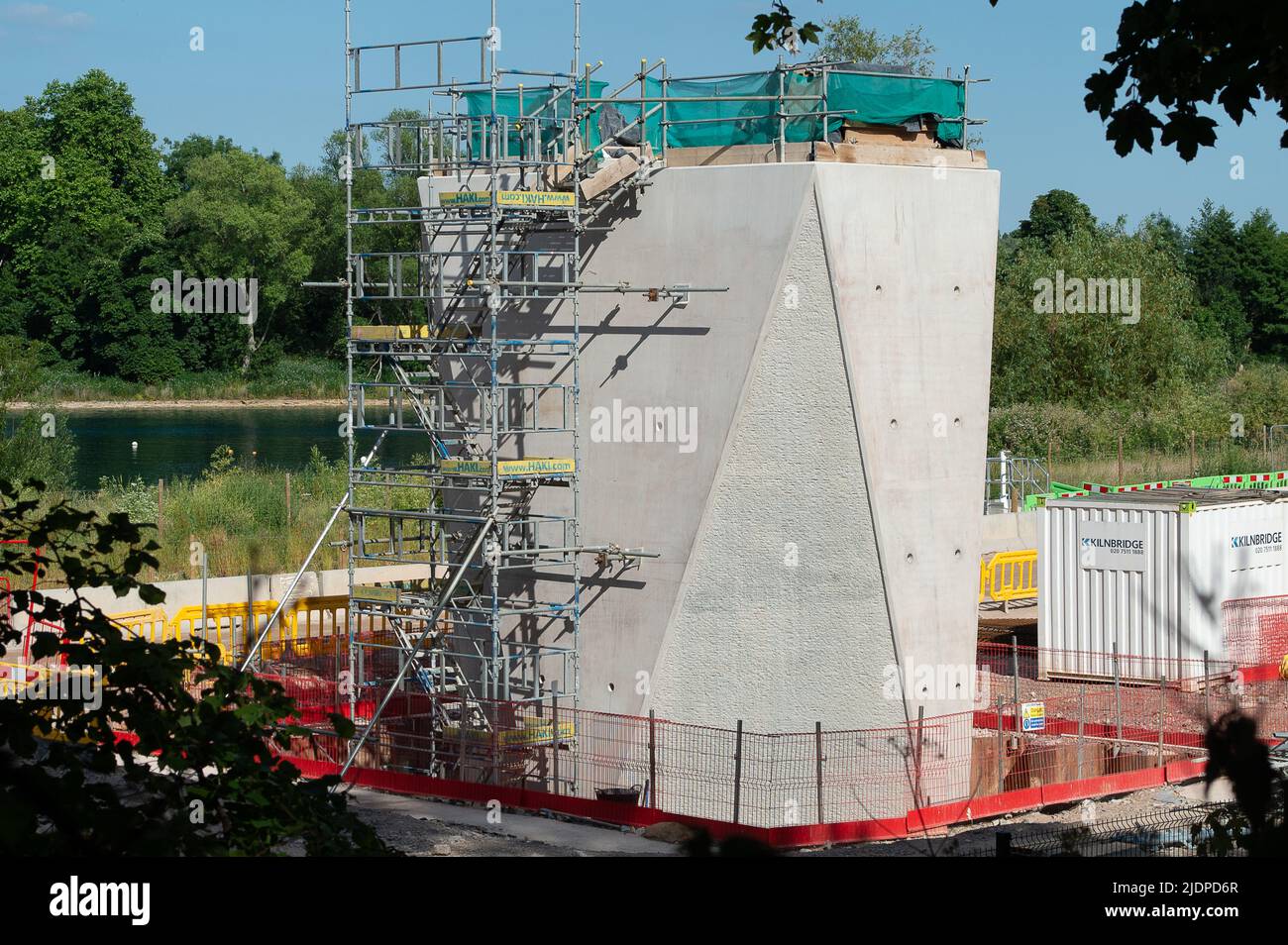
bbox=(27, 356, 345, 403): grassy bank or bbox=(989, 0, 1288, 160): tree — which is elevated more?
bbox=(27, 356, 345, 403): grassy bank

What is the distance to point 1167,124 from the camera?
7.47 m

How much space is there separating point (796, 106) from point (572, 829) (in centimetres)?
855

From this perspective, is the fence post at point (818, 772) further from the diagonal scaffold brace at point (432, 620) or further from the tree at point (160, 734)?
the tree at point (160, 734)

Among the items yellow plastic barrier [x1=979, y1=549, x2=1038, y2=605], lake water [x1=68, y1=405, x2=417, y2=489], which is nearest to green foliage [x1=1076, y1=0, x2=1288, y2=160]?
yellow plastic barrier [x1=979, y1=549, x2=1038, y2=605]

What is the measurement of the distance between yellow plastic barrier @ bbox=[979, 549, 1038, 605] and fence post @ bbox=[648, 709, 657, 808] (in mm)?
15382

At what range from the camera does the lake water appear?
61812mm

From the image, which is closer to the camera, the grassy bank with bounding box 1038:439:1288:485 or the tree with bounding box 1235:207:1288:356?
the grassy bank with bounding box 1038:439:1288:485

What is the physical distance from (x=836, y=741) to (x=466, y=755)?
14.0ft

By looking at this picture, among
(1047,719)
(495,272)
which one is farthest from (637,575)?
(1047,719)

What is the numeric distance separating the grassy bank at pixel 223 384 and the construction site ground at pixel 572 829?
216 ft

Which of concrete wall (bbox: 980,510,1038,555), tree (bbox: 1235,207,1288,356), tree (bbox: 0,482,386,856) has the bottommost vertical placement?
concrete wall (bbox: 980,510,1038,555)

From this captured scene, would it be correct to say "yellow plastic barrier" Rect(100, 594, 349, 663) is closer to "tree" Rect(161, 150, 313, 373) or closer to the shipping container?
the shipping container

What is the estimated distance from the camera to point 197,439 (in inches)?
2899

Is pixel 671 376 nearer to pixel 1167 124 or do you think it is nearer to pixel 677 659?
pixel 677 659
